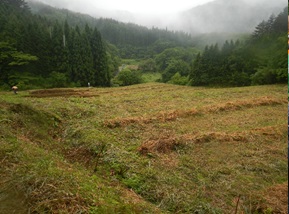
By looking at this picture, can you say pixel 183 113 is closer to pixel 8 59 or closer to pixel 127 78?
pixel 8 59

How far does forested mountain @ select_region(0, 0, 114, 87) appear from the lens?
26844mm

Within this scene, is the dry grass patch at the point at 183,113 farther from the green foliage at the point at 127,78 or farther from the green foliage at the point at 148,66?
the green foliage at the point at 148,66

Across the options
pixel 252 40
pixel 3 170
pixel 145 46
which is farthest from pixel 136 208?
pixel 145 46

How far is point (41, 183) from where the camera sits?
3219 mm

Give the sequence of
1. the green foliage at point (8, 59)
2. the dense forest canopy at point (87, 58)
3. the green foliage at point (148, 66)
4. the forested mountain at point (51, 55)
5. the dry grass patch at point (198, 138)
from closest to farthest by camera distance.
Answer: the dry grass patch at point (198, 138), the green foliage at point (8, 59), the dense forest canopy at point (87, 58), the forested mountain at point (51, 55), the green foliage at point (148, 66)

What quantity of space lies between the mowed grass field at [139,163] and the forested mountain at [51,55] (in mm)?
21535

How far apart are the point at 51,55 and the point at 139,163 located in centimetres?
3332

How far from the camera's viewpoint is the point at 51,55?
109 feet

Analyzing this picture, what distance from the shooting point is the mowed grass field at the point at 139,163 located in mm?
3225

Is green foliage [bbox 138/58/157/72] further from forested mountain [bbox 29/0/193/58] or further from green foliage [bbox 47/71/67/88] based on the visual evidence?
green foliage [bbox 47/71/67/88]

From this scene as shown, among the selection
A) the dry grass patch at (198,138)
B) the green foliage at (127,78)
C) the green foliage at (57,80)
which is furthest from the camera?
the green foliage at (127,78)

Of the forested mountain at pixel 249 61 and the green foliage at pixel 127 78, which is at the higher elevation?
the forested mountain at pixel 249 61

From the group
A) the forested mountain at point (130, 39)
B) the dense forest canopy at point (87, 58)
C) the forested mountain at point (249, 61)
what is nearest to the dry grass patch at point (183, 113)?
the dense forest canopy at point (87, 58)

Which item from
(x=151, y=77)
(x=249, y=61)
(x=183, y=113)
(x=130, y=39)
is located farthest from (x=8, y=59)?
(x=130, y=39)
